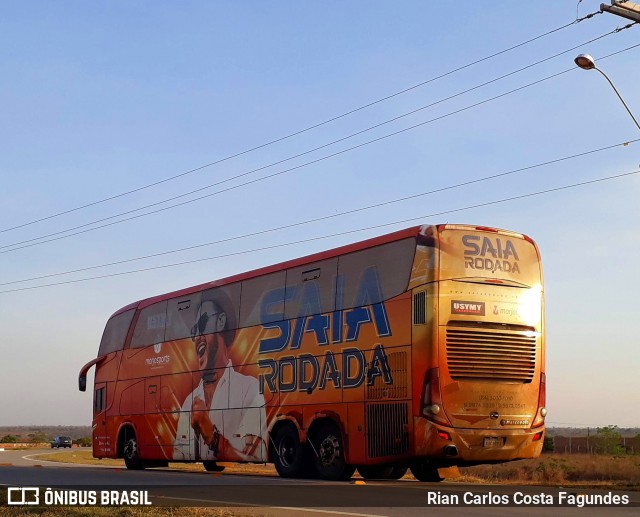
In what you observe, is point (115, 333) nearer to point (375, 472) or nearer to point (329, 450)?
point (375, 472)

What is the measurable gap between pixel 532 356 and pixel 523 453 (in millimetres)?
1947

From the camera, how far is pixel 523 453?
20.0 metres

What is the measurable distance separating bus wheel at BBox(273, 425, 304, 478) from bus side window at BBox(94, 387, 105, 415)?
405 inches

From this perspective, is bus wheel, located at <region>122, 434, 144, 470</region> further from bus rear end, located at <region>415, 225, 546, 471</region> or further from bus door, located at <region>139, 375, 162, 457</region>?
bus rear end, located at <region>415, 225, 546, 471</region>

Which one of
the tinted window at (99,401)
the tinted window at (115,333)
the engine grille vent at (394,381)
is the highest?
the tinted window at (115,333)

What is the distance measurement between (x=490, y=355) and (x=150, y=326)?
1262 centimetres

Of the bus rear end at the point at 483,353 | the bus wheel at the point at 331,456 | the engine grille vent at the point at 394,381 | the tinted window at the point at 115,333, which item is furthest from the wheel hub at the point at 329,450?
the tinted window at the point at 115,333

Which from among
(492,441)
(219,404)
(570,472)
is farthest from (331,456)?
(570,472)

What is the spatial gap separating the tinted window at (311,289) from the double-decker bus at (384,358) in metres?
0.04

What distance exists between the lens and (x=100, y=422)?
105ft

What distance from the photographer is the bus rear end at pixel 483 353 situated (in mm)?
18953

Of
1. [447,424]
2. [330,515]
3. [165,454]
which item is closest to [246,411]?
[165,454]

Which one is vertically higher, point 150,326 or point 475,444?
point 150,326

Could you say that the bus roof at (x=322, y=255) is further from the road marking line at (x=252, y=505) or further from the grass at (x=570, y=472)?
the grass at (x=570, y=472)
